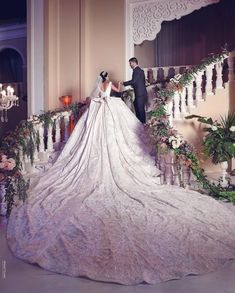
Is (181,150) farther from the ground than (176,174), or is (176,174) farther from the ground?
(181,150)

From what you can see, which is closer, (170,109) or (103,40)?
(170,109)

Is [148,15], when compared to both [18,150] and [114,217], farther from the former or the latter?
[114,217]

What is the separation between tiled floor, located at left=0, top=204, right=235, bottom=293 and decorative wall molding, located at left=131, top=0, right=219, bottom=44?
261 inches

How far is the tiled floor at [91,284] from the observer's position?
318 cm

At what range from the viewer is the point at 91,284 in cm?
331

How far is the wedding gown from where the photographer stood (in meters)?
3.66

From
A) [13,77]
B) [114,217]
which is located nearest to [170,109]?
[114,217]

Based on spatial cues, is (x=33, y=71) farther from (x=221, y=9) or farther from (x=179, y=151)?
(x=221, y=9)

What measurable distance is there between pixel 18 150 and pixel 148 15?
4.72m

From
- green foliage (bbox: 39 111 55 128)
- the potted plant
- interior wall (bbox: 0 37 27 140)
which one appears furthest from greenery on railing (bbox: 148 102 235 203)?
interior wall (bbox: 0 37 27 140)

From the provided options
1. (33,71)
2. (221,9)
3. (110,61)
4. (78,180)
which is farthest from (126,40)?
(78,180)

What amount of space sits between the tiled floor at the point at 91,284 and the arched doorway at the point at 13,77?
10890 mm

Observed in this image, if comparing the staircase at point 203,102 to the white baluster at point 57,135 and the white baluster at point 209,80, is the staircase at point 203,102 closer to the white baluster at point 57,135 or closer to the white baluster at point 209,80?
the white baluster at point 209,80

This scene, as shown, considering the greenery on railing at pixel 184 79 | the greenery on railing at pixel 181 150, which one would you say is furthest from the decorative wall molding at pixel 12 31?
the greenery on railing at pixel 181 150
